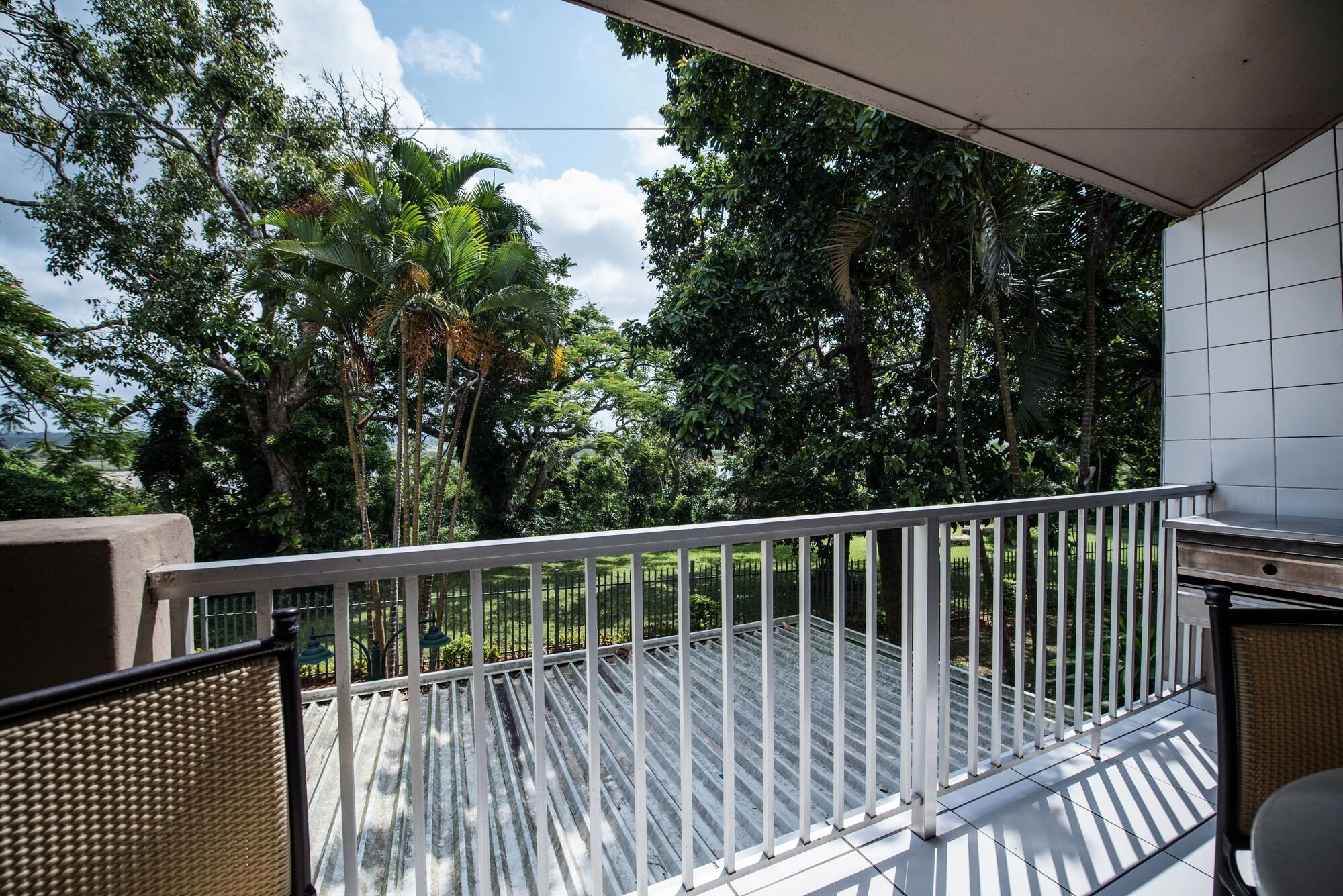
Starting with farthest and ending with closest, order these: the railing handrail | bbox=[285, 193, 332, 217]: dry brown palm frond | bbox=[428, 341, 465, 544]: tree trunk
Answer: bbox=[428, 341, 465, 544]: tree trunk < bbox=[285, 193, 332, 217]: dry brown palm frond < the railing handrail

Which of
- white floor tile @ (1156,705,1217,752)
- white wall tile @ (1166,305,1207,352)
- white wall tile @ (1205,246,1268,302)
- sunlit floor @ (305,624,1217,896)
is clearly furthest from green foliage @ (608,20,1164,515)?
white floor tile @ (1156,705,1217,752)

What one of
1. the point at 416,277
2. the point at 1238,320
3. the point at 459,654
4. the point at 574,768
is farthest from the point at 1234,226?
the point at 459,654

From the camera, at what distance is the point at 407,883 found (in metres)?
2.34

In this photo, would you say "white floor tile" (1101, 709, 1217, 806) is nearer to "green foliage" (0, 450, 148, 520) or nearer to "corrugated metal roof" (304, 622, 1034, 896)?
"corrugated metal roof" (304, 622, 1034, 896)

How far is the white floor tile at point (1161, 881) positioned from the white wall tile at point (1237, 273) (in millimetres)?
2198

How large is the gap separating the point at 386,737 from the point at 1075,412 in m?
7.28

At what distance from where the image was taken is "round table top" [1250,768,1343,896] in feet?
2.24

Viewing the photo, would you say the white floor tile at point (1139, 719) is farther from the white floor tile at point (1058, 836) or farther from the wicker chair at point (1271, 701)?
the wicker chair at point (1271, 701)

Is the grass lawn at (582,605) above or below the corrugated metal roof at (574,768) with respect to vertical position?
below

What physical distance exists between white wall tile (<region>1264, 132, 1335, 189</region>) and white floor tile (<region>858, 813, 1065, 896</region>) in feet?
8.88

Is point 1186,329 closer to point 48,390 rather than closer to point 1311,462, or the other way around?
point 1311,462

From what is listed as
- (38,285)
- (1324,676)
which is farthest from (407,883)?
(38,285)

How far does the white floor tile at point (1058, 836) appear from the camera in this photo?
5.03 feet

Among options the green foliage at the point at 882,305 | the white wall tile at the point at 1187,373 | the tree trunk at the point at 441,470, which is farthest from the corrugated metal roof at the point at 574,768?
the tree trunk at the point at 441,470
